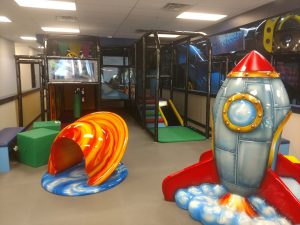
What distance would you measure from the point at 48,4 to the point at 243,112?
4.99 metres

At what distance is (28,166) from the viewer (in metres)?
3.15

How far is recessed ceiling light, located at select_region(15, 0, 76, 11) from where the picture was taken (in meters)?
5.08

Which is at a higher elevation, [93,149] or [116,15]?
[116,15]

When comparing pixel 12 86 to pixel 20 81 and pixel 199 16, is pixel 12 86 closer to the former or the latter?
pixel 20 81

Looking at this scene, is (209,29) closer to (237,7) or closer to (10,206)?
(237,7)

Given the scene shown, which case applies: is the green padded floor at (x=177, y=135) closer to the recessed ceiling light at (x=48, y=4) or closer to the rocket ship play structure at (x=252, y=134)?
the rocket ship play structure at (x=252, y=134)

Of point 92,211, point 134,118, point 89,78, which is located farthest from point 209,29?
point 92,211

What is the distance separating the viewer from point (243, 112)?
178 centimetres

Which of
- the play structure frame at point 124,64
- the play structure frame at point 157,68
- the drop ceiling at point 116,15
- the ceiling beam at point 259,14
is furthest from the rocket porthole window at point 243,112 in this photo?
the play structure frame at point 124,64

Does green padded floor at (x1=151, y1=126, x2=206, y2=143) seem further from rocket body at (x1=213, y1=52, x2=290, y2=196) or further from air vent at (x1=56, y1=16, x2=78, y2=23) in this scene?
air vent at (x1=56, y1=16, x2=78, y2=23)

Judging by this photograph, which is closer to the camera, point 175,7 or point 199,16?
point 175,7

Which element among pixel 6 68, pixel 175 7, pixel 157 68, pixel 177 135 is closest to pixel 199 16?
pixel 175 7

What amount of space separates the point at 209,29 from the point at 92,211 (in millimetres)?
6472

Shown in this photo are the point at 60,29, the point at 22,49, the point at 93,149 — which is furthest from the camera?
the point at 22,49
